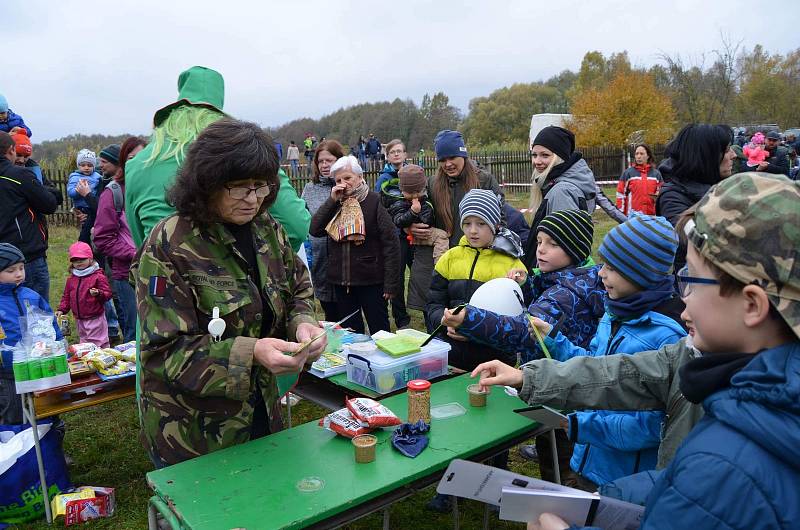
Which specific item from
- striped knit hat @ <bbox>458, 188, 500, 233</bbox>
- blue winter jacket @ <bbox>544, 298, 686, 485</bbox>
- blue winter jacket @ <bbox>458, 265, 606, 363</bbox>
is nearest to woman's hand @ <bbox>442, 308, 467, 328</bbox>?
blue winter jacket @ <bbox>458, 265, 606, 363</bbox>

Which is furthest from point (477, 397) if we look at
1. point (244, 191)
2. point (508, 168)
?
point (508, 168)

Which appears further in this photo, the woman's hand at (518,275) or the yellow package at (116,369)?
the yellow package at (116,369)

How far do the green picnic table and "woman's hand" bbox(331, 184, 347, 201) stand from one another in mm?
2701

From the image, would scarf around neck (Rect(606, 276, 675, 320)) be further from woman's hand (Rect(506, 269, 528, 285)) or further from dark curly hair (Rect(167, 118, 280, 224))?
dark curly hair (Rect(167, 118, 280, 224))

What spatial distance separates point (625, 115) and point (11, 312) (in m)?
23.7

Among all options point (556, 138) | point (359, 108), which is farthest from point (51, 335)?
point (359, 108)

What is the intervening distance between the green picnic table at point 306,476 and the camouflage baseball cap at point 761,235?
1.20 meters

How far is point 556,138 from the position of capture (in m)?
4.32

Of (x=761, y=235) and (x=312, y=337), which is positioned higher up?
(x=761, y=235)

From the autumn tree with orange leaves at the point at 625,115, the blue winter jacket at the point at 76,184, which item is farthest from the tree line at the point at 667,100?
the blue winter jacket at the point at 76,184

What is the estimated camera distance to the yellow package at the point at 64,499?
10.4 ft

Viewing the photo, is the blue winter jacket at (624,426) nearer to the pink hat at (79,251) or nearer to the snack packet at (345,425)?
the snack packet at (345,425)

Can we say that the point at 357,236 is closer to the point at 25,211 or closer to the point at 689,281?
the point at 25,211

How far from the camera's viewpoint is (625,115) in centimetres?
2308
